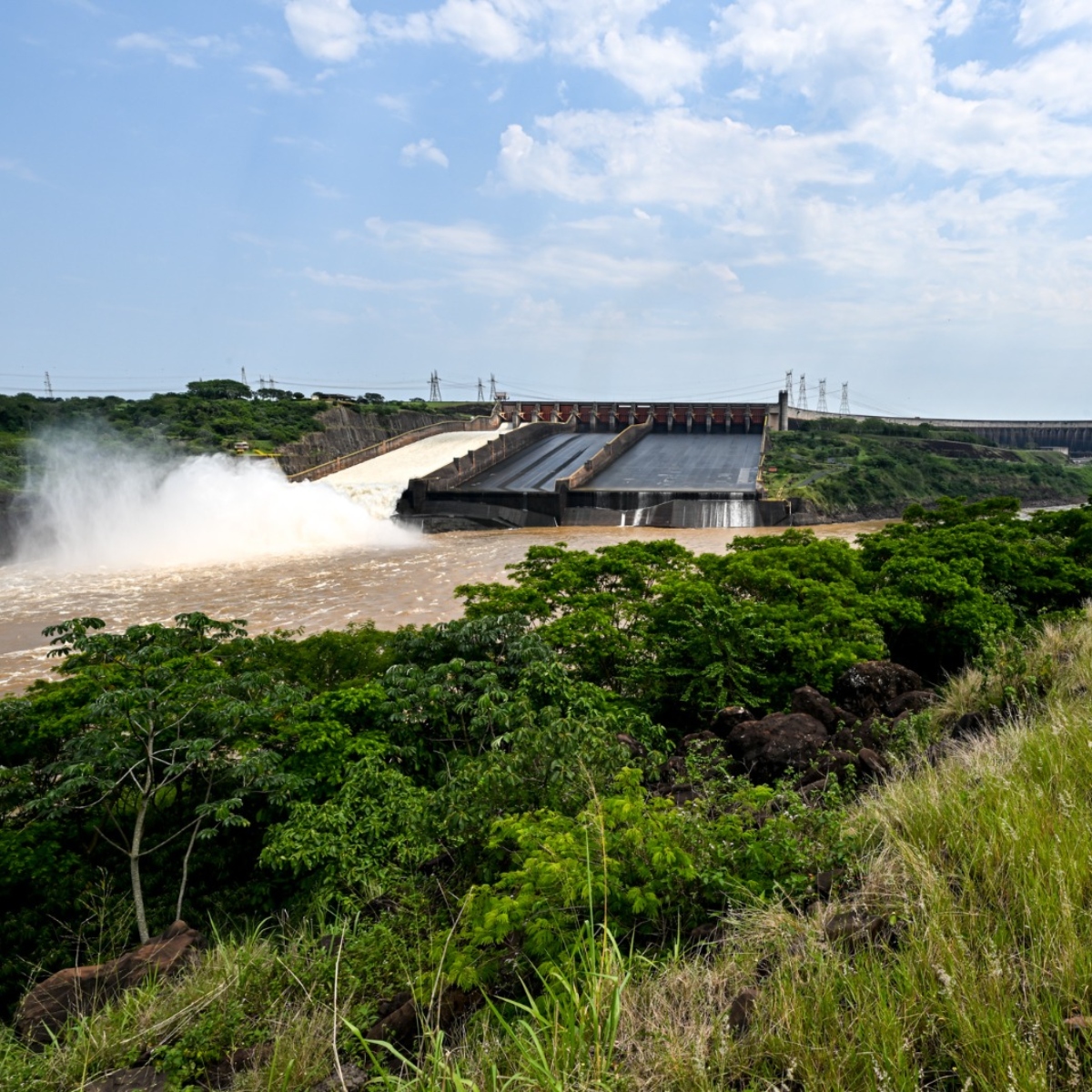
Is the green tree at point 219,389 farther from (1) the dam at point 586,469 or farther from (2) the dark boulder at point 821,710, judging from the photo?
(2) the dark boulder at point 821,710

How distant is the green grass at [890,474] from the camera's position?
3625 cm

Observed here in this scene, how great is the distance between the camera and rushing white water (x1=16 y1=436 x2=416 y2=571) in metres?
25.2

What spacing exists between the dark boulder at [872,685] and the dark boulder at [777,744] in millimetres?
1174

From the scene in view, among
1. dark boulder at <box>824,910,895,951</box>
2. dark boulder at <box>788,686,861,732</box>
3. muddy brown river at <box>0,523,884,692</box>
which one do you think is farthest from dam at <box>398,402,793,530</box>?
dark boulder at <box>824,910,895,951</box>

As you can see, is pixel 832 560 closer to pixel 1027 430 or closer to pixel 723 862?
pixel 723 862

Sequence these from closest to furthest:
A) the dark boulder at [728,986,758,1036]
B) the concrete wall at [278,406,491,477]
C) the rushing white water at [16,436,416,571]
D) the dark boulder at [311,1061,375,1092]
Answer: the dark boulder at [728,986,758,1036]
the dark boulder at [311,1061,375,1092]
the rushing white water at [16,436,416,571]
the concrete wall at [278,406,491,477]

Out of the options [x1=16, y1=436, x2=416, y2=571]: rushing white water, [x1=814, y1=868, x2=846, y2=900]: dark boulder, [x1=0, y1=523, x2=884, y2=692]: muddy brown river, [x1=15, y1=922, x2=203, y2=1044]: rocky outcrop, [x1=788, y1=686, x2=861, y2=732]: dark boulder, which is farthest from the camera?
[x1=16, y1=436, x2=416, y2=571]: rushing white water

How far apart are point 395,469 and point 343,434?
8834 mm

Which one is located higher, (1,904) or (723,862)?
(723,862)

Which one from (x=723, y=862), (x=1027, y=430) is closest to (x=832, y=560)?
(x=723, y=862)

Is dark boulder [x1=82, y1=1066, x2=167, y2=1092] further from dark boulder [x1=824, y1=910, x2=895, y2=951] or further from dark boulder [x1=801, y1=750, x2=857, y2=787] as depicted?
dark boulder [x1=801, y1=750, x2=857, y2=787]

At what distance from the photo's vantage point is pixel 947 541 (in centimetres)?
1078

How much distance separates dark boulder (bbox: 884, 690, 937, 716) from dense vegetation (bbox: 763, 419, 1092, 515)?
1062 inches

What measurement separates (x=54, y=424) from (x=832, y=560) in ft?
132
